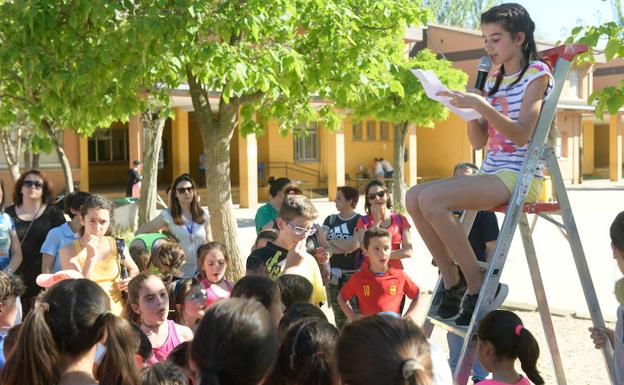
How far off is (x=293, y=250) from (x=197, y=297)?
2.17ft

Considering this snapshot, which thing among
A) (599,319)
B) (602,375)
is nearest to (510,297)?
(602,375)

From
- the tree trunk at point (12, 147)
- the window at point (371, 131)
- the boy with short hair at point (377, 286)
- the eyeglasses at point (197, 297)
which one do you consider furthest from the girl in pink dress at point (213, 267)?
the window at point (371, 131)

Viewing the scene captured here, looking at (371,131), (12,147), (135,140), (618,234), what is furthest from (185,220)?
(371,131)

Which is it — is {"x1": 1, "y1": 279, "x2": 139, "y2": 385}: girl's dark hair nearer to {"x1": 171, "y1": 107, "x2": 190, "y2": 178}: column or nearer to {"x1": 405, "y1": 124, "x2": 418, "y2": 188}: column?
{"x1": 171, "y1": 107, "x2": 190, "y2": 178}: column

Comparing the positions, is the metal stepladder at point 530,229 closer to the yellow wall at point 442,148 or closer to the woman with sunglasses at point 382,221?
the woman with sunglasses at point 382,221

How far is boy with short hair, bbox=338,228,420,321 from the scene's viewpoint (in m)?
4.77

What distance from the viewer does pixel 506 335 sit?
3.10m

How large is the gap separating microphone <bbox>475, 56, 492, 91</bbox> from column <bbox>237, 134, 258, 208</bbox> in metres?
18.6

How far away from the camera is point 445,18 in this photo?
56750 millimetres

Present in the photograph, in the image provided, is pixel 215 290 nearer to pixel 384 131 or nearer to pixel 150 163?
pixel 150 163

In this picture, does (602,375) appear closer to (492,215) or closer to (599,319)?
(492,215)

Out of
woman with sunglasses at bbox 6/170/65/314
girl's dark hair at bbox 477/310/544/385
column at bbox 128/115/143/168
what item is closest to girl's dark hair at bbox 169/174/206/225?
woman with sunglasses at bbox 6/170/65/314

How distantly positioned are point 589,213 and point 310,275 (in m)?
17.4

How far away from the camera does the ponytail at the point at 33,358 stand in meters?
2.45
